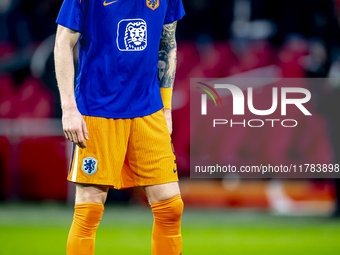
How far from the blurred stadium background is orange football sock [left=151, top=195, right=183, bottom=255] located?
1.34 m

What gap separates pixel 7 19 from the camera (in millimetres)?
7410

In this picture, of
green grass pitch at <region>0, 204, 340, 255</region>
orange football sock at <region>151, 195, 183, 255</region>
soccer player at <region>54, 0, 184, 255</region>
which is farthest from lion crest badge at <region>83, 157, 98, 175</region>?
green grass pitch at <region>0, 204, 340, 255</region>

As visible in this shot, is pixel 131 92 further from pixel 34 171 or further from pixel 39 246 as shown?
pixel 34 171

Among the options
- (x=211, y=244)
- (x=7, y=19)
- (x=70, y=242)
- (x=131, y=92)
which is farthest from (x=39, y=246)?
(x=7, y=19)

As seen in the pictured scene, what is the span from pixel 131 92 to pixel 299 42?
4.75 meters

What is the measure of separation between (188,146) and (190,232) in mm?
2081

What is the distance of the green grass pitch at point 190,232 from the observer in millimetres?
3650

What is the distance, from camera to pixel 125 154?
228 centimetres

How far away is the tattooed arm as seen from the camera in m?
2.49

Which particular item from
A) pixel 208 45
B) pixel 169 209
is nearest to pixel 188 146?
pixel 208 45

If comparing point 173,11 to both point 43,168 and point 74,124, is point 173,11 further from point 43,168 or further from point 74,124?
point 43,168

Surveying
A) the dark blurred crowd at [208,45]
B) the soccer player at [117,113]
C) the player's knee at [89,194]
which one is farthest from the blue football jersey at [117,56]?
the dark blurred crowd at [208,45]

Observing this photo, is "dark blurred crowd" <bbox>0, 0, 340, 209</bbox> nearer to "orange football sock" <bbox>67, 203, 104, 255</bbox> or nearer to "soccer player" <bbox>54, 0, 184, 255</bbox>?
"soccer player" <bbox>54, 0, 184, 255</bbox>

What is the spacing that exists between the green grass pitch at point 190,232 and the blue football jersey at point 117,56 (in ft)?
5.19
